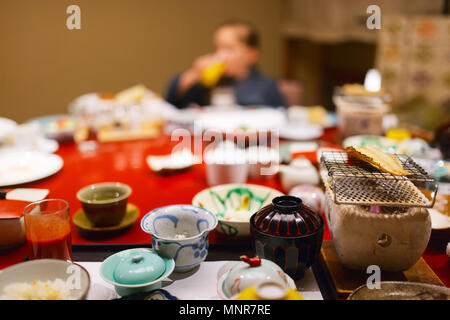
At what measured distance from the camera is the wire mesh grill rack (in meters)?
1.05

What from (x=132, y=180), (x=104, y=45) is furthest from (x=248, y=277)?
(x=104, y=45)

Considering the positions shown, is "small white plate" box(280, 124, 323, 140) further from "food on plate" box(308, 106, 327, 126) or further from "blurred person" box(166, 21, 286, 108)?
"blurred person" box(166, 21, 286, 108)

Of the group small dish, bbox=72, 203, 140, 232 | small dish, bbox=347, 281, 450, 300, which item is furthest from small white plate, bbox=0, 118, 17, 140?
small dish, bbox=347, 281, 450, 300

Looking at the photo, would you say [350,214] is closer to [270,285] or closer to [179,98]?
[270,285]

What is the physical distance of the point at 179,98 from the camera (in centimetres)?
364

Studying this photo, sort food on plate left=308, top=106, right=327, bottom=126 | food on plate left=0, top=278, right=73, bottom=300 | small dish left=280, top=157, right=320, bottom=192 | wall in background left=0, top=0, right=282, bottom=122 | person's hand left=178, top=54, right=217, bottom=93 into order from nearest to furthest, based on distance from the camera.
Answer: food on plate left=0, top=278, right=73, bottom=300 < small dish left=280, top=157, right=320, bottom=192 < food on plate left=308, top=106, right=327, bottom=126 < person's hand left=178, top=54, right=217, bottom=93 < wall in background left=0, top=0, right=282, bottom=122

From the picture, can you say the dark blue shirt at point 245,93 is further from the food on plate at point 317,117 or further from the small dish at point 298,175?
the small dish at point 298,175

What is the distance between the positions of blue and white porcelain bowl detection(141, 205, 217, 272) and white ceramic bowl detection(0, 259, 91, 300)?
0.22m

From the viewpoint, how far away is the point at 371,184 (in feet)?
3.91

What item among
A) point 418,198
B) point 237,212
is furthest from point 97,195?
point 418,198

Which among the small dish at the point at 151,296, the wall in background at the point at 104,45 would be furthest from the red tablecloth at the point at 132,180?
the wall in background at the point at 104,45

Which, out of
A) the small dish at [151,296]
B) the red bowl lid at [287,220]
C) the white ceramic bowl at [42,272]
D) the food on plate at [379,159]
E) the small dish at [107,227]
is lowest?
the small dish at [151,296]

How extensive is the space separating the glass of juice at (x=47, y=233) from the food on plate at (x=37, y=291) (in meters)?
0.18

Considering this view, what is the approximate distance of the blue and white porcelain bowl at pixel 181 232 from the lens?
1.11 metres
